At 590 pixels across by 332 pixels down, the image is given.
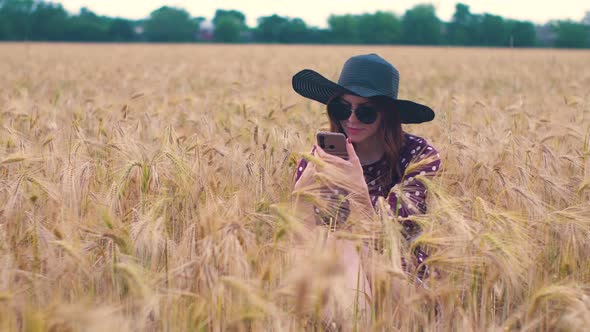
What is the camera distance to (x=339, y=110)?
2.62m

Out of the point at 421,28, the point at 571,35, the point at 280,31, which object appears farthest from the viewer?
the point at 421,28

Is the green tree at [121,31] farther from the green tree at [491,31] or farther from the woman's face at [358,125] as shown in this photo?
the woman's face at [358,125]

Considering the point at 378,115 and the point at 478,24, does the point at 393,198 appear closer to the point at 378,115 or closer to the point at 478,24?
the point at 378,115

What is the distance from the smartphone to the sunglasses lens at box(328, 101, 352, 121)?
314 mm

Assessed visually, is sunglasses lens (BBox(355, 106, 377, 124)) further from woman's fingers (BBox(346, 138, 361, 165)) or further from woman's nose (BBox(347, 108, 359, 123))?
woman's fingers (BBox(346, 138, 361, 165))

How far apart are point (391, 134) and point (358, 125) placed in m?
0.15

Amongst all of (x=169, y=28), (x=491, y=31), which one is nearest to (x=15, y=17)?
(x=169, y=28)

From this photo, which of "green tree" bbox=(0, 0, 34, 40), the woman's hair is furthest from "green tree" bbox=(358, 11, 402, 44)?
the woman's hair

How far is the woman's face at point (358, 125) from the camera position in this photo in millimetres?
2551

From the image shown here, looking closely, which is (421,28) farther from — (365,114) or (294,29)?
(365,114)

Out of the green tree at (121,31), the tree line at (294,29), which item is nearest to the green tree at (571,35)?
the tree line at (294,29)

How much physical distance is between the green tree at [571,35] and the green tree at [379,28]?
1592cm

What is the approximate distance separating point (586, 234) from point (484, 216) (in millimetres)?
419

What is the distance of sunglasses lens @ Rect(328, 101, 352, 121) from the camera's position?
103 inches
